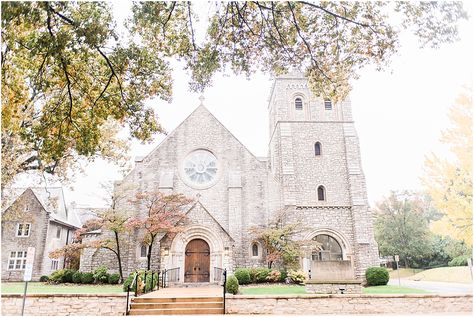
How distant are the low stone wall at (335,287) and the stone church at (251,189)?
5764mm

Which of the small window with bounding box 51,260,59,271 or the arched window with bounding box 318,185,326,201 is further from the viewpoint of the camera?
the small window with bounding box 51,260,59,271

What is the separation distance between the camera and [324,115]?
2225cm

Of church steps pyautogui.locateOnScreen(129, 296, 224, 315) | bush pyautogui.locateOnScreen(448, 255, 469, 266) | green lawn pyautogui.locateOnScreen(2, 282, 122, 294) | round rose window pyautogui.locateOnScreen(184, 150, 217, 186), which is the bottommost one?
church steps pyautogui.locateOnScreen(129, 296, 224, 315)

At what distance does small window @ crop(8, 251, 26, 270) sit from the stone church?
7.30m

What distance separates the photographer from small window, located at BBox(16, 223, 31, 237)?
24033mm

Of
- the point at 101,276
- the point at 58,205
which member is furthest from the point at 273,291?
the point at 58,205

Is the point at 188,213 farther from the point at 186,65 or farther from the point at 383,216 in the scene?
the point at 383,216

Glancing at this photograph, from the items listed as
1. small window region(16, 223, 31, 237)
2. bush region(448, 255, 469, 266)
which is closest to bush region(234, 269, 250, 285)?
small window region(16, 223, 31, 237)

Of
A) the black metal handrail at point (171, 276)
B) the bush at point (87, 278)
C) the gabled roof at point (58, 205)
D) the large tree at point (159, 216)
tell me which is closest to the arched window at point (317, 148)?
the large tree at point (159, 216)

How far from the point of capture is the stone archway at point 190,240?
58.3 feet

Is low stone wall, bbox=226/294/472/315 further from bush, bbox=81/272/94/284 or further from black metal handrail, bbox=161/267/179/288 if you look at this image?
bush, bbox=81/272/94/284

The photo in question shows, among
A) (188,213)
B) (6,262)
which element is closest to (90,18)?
(188,213)

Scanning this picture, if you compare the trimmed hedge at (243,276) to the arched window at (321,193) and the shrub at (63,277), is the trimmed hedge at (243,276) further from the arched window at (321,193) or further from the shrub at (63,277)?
the shrub at (63,277)

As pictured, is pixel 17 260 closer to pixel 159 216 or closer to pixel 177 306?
pixel 159 216
